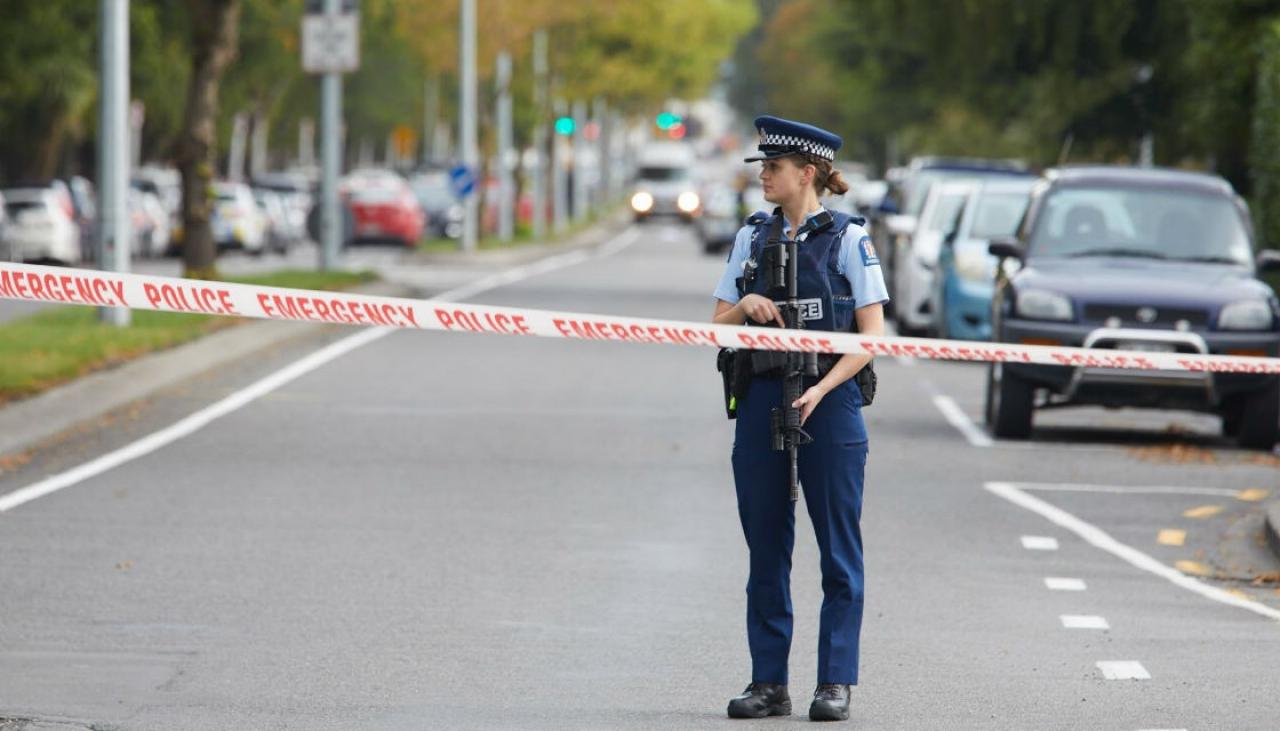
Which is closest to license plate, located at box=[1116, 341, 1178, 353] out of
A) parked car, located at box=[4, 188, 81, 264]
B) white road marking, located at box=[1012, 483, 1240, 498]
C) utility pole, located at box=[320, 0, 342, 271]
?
white road marking, located at box=[1012, 483, 1240, 498]

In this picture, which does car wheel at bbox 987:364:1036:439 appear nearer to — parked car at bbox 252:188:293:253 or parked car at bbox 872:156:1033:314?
parked car at bbox 872:156:1033:314

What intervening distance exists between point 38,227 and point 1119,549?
1372 inches

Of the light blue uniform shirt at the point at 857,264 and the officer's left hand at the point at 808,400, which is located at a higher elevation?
the light blue uniform shirt at the point at 857,264

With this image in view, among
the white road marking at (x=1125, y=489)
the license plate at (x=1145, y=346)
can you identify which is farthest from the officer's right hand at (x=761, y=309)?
the license plate at (x=1145, y=346)

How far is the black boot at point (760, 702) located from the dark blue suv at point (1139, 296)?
8521mm

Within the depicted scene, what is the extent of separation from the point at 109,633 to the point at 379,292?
23.8 meters

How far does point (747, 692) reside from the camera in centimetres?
805

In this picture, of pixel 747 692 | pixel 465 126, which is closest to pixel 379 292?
pixel 465 126

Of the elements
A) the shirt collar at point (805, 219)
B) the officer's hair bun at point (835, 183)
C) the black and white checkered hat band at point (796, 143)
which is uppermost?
the black and white checkered hat band at point (796, 143)

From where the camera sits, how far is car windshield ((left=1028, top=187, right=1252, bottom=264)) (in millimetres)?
17719

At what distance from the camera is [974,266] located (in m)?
24.3

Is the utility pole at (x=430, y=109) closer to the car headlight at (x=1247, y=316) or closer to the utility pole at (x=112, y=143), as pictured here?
the utility pole at (x=112, y=143)

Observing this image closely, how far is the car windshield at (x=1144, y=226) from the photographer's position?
17.7 meters

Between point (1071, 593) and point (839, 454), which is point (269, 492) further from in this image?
point (839, 454)
